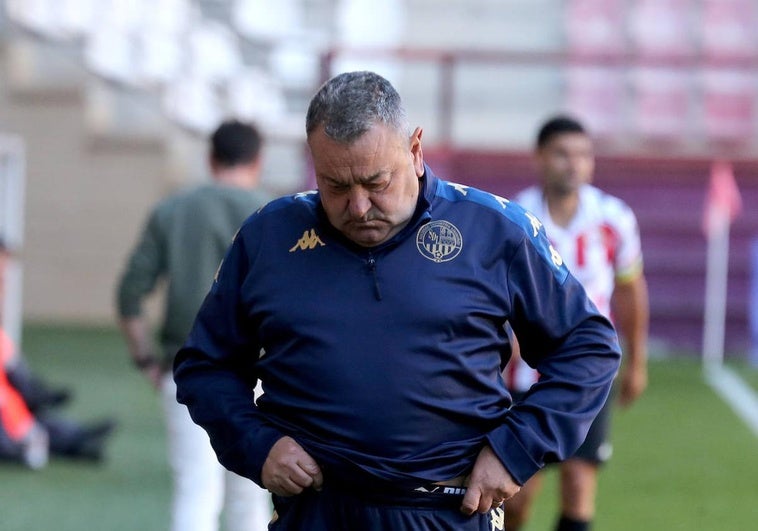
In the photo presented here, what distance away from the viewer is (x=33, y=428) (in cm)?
952

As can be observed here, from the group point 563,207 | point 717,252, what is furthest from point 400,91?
point 563,207

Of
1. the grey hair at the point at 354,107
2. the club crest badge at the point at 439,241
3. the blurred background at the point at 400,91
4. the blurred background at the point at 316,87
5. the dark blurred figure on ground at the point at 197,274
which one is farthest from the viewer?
the blurred background at the point at 400,91

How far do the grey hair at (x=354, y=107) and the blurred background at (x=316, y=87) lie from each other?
864 cm

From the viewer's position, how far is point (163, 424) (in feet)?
36.2

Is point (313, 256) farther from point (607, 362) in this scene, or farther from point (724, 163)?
point (724, 163)

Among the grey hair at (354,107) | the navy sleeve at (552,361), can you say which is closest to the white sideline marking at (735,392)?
the navy sleeve at (552,361)

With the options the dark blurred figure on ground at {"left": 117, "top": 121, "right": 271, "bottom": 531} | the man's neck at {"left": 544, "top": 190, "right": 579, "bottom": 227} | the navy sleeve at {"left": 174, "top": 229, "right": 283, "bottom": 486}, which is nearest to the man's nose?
the navy sleeve at {"left": 174, "top": 229, "right": 283, "bottom": 486}

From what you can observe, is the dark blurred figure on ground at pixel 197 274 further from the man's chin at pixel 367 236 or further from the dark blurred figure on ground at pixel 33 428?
the dark blurred figure on ground at pixel 33 428

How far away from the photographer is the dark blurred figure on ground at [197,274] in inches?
241

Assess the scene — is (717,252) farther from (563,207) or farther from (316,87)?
(563,207)

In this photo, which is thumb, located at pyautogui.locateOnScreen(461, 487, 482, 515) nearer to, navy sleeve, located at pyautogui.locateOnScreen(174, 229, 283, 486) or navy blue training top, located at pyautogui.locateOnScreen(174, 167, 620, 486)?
navy blue training top, located at pyautogui.locateOnScreen(174, 167, 620, 486)

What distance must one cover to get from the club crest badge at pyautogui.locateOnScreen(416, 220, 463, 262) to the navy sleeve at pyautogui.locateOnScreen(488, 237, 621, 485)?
14 cm

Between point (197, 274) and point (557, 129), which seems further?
→ point (557, 129)

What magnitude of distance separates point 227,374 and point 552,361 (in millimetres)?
789
